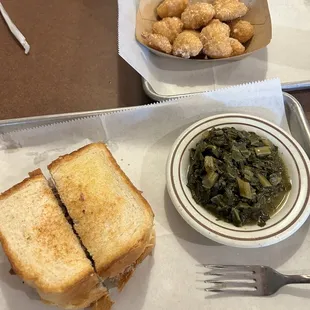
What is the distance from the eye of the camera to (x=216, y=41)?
1.94 metres

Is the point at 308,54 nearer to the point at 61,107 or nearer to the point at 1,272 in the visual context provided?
the point at 61,107

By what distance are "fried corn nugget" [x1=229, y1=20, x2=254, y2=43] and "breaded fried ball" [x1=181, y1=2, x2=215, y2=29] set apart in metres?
0.14

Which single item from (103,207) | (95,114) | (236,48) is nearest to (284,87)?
(236,48)

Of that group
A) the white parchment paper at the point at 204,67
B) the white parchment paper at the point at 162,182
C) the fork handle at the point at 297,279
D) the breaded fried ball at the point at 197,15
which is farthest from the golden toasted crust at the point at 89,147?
the breaded fried ball at the point at 197,15

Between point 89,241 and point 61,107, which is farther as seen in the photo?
point 61,107

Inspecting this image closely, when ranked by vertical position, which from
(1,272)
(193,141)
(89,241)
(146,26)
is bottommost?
(1,272)

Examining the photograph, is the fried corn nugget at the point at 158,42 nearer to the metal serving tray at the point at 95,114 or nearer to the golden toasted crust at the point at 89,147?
the metal serving tray at the point at 95,114

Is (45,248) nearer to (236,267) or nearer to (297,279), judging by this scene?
(236,267)

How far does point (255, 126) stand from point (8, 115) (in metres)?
1.10

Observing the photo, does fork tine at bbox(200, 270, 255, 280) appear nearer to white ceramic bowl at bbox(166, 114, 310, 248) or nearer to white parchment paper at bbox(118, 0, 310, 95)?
white ceramic bowl at bbox(166, 114, 310, 248)

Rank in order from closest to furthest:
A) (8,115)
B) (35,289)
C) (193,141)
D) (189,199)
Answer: (35,289) → (189,199) → (193,141) → (8,115)

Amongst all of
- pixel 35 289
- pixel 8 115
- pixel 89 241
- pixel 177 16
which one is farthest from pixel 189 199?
pixel 177 16

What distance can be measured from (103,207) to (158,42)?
927 mm

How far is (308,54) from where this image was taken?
2.09 meters
